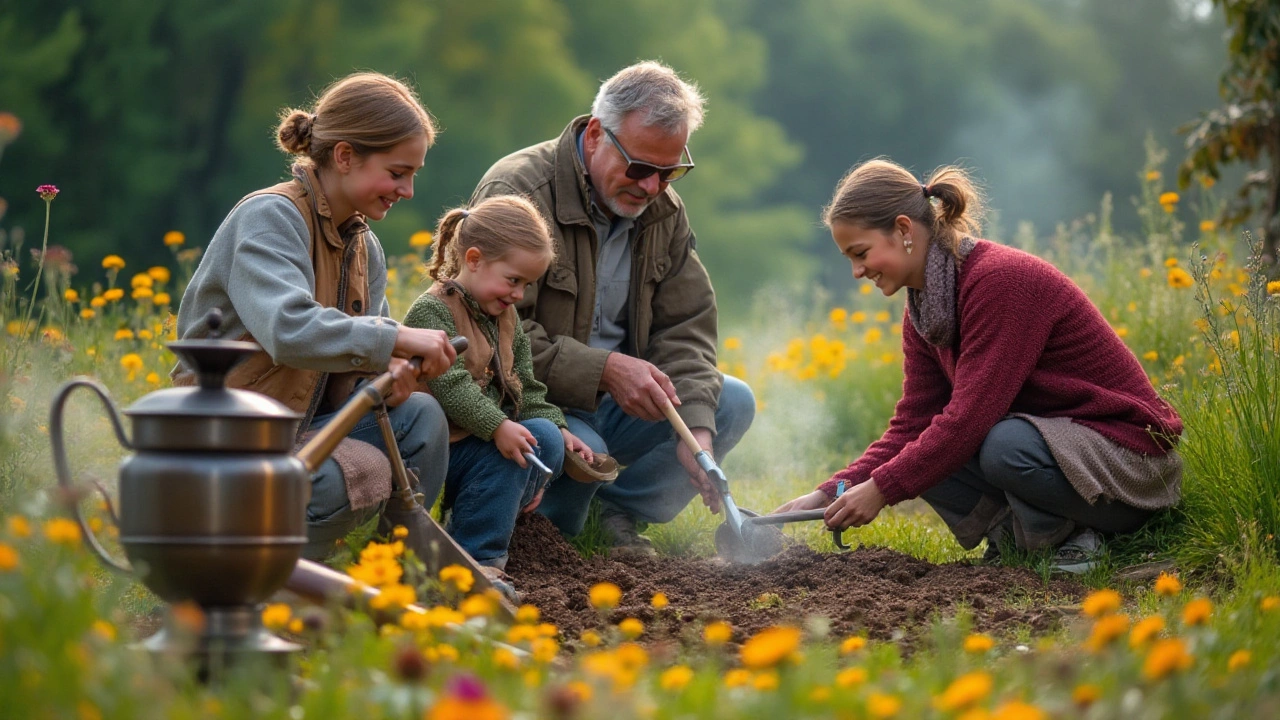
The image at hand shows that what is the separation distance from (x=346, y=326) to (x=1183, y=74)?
102ft

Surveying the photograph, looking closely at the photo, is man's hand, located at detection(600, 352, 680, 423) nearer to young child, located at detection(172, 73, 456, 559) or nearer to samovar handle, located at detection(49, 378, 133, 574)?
young child, located at detection(172, 73, 456, 559)

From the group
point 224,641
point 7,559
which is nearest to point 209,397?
point 224,641

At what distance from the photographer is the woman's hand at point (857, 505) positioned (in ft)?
11.8

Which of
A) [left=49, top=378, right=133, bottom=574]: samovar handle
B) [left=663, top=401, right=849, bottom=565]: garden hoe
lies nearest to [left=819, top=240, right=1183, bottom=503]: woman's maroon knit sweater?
[left=663, top=401, right=849, bottom=565]: garden hoe

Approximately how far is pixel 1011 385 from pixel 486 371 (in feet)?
4.83

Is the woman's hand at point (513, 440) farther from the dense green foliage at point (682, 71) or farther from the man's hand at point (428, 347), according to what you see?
the dense green foliage at point (682, 71)

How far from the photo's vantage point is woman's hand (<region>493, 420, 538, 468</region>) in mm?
3465

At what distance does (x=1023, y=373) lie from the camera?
3607 mm

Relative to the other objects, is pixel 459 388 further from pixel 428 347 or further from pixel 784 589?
pixel 784 589

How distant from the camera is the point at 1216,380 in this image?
3.78 meters

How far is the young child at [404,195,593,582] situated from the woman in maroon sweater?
86 cm

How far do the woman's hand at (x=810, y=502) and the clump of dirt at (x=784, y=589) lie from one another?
130 millimetres

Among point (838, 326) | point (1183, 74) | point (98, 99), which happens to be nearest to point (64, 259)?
point (838, 326)

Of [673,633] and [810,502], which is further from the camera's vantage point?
[810,502]
